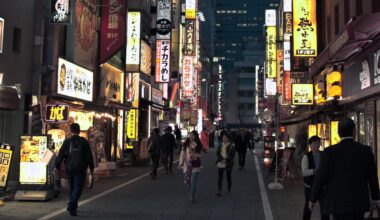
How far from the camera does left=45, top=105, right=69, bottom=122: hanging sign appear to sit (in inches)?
574

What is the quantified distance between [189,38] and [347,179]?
45.2 meters

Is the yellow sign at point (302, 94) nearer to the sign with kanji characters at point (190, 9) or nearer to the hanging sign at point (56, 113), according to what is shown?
the hanging sign at point (56, 113)

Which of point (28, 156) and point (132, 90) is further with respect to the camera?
point (132, 90)

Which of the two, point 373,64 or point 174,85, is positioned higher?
point 174,85

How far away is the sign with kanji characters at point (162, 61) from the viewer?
105ft

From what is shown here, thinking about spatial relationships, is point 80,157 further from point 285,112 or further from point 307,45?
point 285,112

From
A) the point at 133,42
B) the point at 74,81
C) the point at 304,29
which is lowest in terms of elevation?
the point at 74,81

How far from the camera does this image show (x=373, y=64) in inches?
523

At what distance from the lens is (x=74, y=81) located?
59.5 ft

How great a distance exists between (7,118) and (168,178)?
6.38 metres

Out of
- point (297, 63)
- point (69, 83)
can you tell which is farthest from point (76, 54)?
point (297, 63)

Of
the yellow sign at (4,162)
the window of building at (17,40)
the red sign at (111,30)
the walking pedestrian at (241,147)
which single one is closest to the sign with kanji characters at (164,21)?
the red sign at (111,30)

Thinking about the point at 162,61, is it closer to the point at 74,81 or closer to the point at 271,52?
the point at 271,52

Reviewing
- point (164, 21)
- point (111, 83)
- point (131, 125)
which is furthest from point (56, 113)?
point (164, 21)
